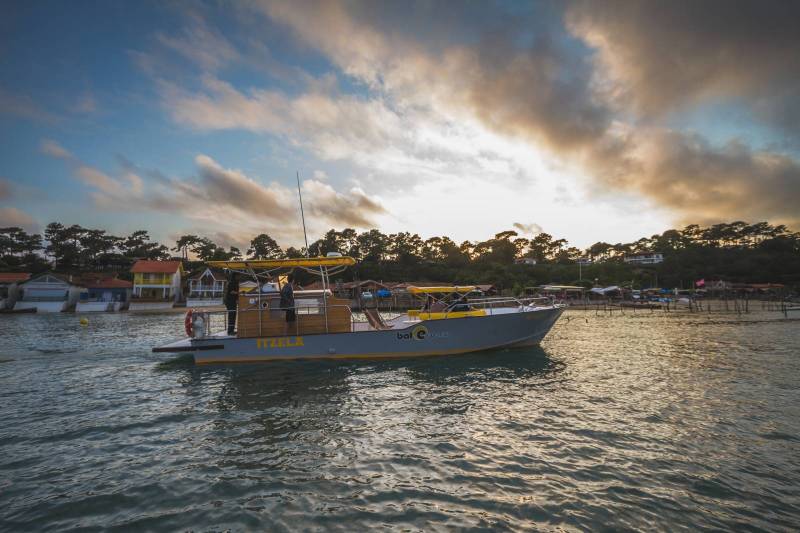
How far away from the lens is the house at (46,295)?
183 ft

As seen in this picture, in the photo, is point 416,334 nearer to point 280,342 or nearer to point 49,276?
point 280,342

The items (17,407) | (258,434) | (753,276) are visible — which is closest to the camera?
(258,434)

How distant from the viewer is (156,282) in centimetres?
6681

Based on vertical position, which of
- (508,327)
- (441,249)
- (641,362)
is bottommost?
(641,362)

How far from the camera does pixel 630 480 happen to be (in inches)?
198

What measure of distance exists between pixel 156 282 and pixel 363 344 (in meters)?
70.1

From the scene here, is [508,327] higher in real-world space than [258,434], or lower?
higher

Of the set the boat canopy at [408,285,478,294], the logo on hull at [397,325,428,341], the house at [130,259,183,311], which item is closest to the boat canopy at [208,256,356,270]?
the boat canopy at [408,285,478,294]

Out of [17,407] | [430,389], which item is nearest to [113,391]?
[17,407]

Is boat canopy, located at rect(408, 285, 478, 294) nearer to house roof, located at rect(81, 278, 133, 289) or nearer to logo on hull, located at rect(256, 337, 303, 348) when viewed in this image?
logo on hull, located at rect(256, 337, 303, 348)

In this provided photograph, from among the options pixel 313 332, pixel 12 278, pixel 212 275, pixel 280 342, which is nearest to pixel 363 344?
pixel 313 332

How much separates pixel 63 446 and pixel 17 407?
397 centimetres

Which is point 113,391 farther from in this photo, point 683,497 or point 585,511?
point 683,497

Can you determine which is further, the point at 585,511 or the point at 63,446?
the point at 63,446
